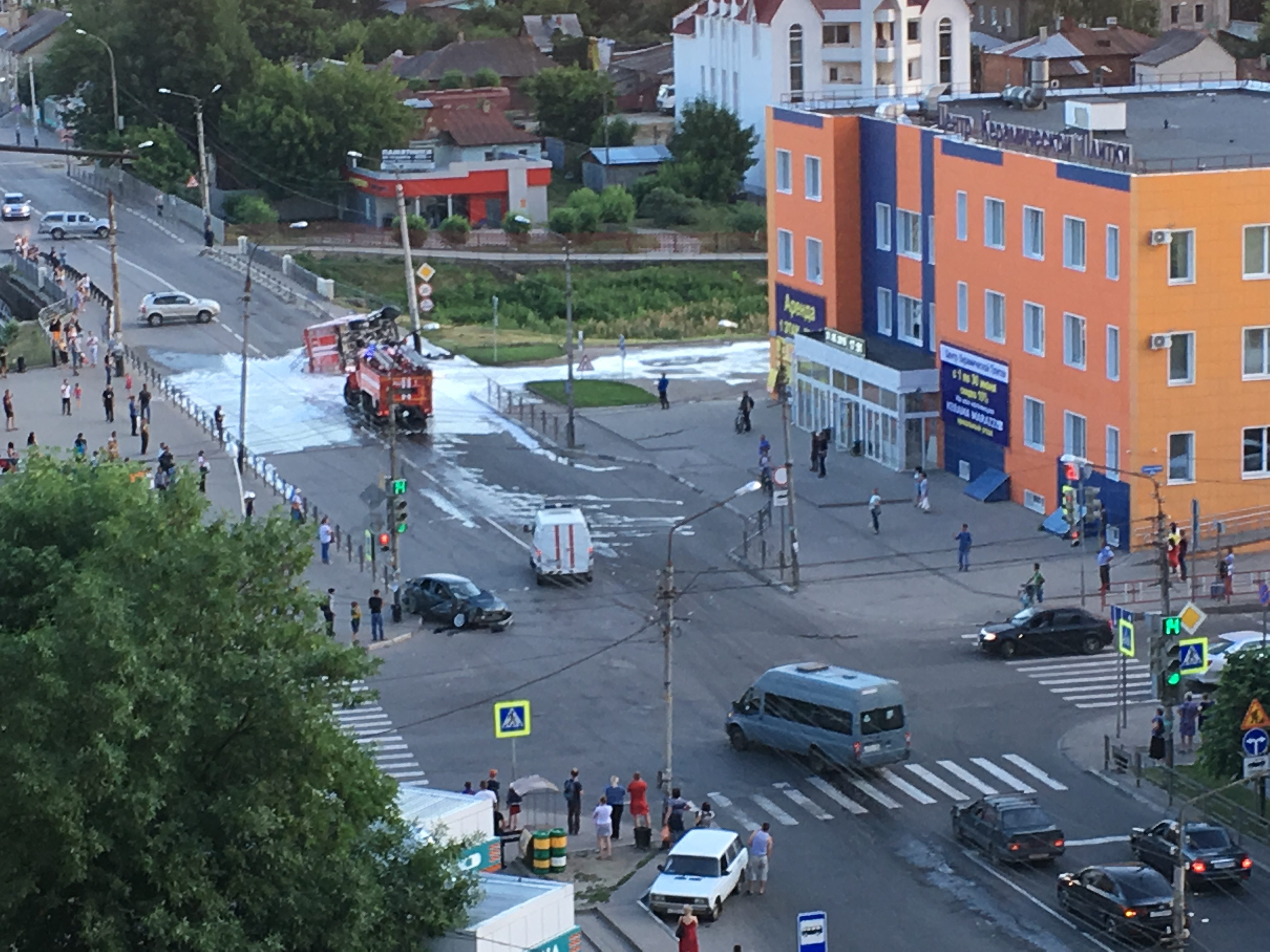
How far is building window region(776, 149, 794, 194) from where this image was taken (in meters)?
78.1

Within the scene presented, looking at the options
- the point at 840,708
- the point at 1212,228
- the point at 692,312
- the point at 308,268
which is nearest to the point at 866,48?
the point at 692,312

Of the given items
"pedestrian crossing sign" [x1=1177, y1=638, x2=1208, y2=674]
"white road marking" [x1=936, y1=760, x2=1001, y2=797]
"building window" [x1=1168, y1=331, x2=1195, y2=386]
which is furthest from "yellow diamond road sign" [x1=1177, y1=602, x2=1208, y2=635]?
"building window" [x1=1168, y1=331, x2=1195, y2=386]

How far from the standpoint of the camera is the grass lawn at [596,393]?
264ft

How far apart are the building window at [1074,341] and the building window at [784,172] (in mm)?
17423

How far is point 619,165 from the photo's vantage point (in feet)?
433

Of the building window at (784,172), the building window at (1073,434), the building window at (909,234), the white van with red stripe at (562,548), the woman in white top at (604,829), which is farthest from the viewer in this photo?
the building window at (784,172)

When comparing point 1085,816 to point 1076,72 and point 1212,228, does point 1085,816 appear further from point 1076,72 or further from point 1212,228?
point 1076,72

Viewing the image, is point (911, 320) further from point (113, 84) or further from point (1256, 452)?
point (113, 84)

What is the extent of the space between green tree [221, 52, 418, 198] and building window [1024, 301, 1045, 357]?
60637 millimetres

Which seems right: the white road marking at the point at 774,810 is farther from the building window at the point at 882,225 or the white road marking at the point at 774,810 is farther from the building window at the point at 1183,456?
the building window at the point at 882,225

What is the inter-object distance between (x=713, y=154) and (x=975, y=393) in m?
61.4

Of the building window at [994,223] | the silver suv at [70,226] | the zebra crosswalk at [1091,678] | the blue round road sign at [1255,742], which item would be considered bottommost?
the zebra crosswalk at [1091,678]

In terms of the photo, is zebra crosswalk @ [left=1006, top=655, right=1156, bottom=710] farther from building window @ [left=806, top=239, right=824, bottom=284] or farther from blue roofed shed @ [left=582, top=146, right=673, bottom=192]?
blue roofed shed @ [left=582, top=146, right=673, bottom=192]

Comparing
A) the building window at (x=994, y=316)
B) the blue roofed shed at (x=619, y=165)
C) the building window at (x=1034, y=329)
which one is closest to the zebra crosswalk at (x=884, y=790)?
the building window at (x=1034, y=329)
